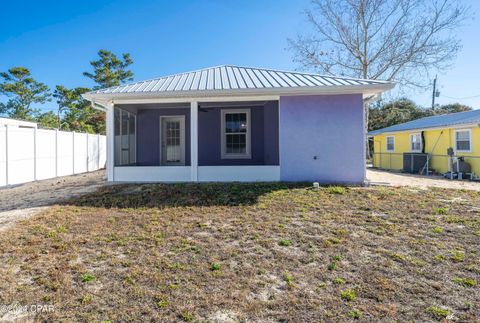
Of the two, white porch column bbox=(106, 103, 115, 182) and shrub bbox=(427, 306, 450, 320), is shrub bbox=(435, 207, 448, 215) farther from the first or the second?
white porch column bbox=(106, 103, 115, 182)

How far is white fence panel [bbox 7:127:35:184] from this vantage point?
9594mm

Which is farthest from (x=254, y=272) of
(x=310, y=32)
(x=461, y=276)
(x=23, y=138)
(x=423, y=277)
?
(x=310, y=32)

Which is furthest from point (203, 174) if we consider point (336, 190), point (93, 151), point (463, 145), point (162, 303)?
point (463, 145)

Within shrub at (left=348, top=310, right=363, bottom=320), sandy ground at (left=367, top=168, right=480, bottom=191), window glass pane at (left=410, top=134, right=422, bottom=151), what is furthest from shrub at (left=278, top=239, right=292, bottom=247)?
window glass pane at (left=410, top=134, right=422, bottom=151)

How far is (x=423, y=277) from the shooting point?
10.0ft

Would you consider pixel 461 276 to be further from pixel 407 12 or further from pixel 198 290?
pixel 407 12

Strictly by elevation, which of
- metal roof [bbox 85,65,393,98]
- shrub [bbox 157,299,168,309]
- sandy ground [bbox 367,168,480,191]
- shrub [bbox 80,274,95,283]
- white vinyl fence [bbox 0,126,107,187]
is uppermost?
metal roof [bbox 85,65,393,98]

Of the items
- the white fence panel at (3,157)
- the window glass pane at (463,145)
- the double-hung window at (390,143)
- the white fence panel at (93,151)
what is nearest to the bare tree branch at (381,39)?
the double-hung window at (390,143)

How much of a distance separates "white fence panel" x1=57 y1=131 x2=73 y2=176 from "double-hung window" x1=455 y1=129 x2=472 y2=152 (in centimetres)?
1897

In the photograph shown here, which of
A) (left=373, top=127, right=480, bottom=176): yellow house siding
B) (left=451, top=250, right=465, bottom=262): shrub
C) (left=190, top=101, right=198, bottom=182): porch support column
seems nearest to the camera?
(left=451, top=250, right=465, bottom=262): shrub

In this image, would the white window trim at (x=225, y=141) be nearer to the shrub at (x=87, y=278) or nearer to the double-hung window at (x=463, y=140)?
the shrub at (x=87, y=278)

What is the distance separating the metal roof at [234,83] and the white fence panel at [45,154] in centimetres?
492

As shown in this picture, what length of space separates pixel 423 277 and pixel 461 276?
46 centimetres

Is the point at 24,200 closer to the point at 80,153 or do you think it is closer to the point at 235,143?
the point at 235,143
